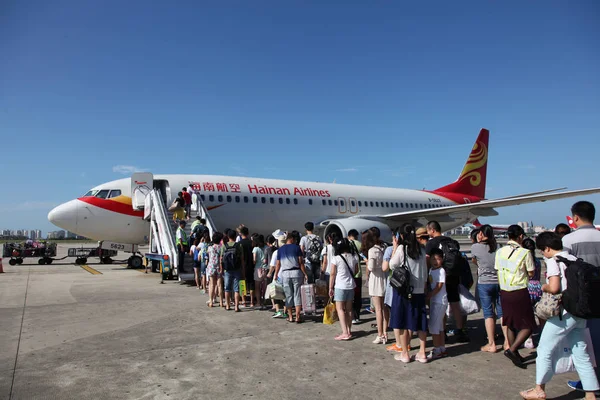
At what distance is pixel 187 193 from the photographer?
14.1m

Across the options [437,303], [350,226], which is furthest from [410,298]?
[350,226]

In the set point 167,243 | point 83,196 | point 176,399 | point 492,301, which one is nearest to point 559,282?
point 492,301

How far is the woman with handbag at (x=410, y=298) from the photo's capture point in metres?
4.67

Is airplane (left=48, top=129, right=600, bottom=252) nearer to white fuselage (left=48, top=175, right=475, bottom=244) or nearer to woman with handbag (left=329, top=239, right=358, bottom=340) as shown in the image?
white fuselage (left=48, top=175, right=475, bottom=244)

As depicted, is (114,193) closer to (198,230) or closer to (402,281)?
(198,230)

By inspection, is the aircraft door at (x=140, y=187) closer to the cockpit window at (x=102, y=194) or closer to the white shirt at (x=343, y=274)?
the cockpit window at (x=102, y=194)

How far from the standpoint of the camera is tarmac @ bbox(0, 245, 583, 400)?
12.6ft

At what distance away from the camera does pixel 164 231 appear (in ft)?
39.7

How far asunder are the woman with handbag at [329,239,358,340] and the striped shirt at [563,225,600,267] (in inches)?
106

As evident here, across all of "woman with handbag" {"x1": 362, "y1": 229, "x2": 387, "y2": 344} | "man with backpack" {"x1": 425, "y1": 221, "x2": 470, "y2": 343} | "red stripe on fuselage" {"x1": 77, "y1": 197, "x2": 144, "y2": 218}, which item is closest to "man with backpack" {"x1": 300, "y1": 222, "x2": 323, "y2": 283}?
"woman with handbag" {"x1": 362, "y1": 229, "x2": 387, "y2": 344}

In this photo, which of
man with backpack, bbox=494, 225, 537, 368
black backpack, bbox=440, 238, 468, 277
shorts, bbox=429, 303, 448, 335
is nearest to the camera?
man with backpack, bbox=494, 225, 537, 368

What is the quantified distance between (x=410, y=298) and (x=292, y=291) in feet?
8.26

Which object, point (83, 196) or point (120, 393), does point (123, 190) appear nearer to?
point (83, 196)

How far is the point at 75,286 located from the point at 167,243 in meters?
2.57
